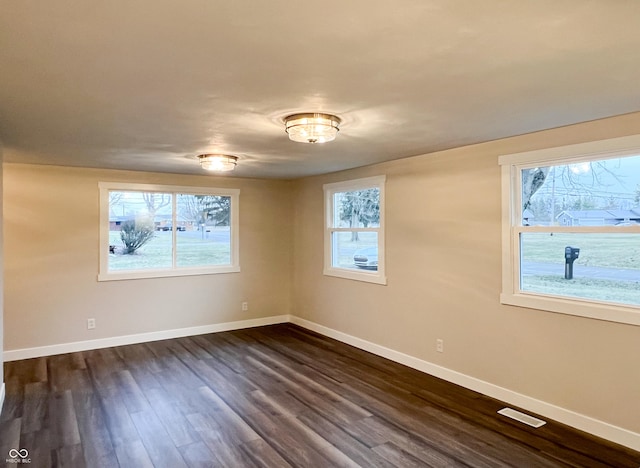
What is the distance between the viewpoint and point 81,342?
5.31m

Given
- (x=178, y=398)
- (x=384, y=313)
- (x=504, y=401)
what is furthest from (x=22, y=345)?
(x=504, y=401)

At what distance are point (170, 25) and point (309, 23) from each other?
1.73 ft

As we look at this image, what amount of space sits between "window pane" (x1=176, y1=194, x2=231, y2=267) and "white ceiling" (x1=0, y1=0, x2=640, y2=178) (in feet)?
8.50

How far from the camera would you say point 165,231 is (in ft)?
19.6

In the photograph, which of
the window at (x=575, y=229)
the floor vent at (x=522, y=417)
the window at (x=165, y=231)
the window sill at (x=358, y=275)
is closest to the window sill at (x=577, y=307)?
the window at (x=575, y=229)

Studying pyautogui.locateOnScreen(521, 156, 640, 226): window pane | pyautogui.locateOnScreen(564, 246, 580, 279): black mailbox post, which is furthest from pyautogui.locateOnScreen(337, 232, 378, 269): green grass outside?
pyautogui.locateOnScreen(564, 246, 580, 279): black mailbox post

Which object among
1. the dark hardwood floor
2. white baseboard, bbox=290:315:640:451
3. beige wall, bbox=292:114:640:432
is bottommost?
the dark hardwood floor

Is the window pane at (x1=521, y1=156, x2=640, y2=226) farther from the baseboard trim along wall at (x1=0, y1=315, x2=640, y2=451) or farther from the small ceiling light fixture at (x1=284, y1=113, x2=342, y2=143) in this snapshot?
the small ceiling light fixture at (x1=284, y1=113, x2=342, y2=143)

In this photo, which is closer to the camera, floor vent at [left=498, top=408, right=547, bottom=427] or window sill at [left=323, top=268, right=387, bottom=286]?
floor vent at [left=498, top=408, right=547, bottom=427]

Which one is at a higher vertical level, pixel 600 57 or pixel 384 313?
pixel 600 57

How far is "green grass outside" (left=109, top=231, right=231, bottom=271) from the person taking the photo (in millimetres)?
5625

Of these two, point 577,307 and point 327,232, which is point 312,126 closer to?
point 577,307

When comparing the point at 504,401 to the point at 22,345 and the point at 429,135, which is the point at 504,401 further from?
the point at 22,345

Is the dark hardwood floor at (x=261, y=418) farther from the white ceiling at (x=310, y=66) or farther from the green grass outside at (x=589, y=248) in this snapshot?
the white ceiling at (x=310, y=66)
